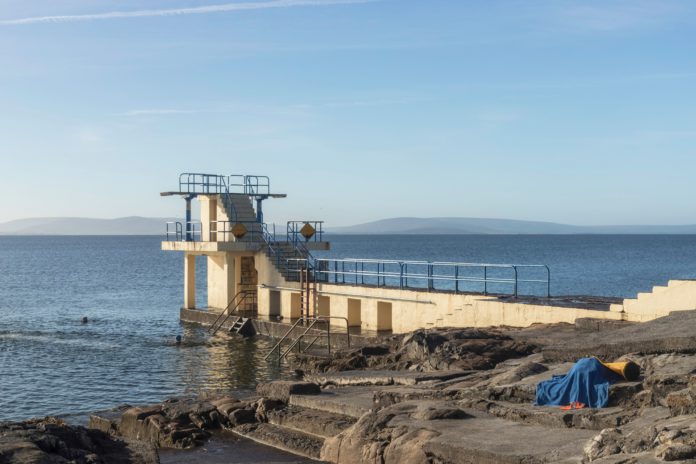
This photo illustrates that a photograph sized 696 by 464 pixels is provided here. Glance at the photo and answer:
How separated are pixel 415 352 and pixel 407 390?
4524 millimetres

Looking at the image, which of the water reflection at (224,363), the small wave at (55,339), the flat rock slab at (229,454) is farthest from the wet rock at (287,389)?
the small wave at (55,339)

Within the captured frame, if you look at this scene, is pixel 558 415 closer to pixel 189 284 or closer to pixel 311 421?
pixel 311 421

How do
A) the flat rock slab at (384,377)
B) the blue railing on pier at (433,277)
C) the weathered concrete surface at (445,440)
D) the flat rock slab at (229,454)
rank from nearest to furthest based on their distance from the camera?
the weathered concrete surface at (445,440), the flat rock slab at (229,454), the flat rock slab at (384,377), the blue railing on pier at (433,277)

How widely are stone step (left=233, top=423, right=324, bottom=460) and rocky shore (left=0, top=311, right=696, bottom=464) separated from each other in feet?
0.08

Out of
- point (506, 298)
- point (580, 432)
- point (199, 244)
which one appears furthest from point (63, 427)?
point (199, 244)

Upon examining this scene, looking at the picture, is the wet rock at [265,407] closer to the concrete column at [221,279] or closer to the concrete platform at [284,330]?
the concrete platform at [284,330]

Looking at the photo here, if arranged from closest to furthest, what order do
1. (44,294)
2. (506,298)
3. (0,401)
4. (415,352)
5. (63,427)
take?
1. (63,427)
2. (415,352)
3. (0,401)
4. (506,298)
5. (44,294)

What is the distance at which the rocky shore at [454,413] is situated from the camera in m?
11.4

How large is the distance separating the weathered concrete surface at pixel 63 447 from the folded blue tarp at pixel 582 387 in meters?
5.66

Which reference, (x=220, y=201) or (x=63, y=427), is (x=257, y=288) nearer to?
(x=220, y=201)

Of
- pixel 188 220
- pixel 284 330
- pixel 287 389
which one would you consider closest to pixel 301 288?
pixel 284 330

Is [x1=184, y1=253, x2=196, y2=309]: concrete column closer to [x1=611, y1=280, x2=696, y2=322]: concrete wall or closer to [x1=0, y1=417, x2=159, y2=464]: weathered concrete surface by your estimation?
[x1=611, y1=280, x2=696, y2=322]: concrete wall

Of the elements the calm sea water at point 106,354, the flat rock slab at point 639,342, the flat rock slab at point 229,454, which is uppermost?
the flat rock slab at point 639,342

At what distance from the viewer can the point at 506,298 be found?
2681 centimetres
